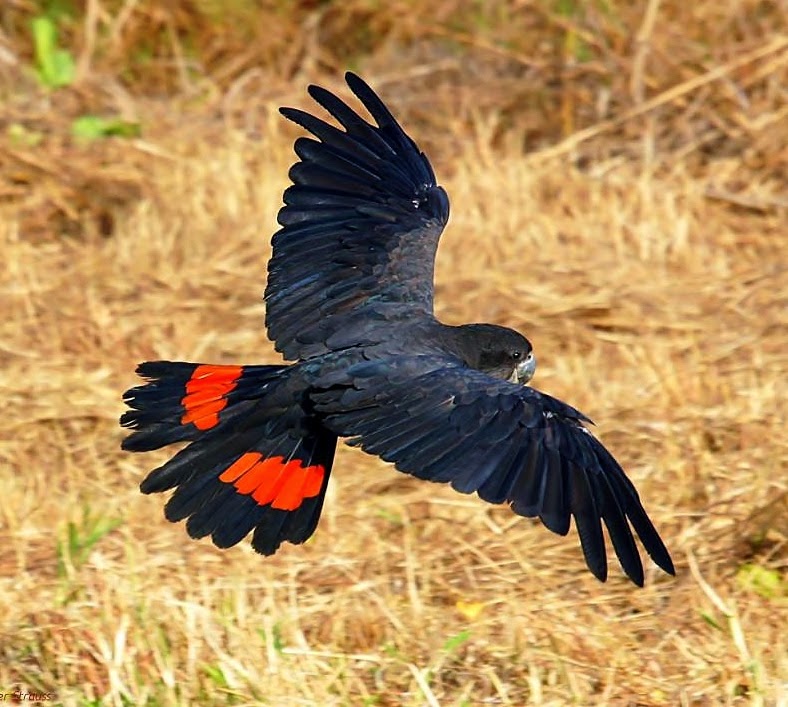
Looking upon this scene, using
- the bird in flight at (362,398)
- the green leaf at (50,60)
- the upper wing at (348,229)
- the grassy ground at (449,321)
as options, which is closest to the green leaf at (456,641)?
the grassy ground at (449,321)

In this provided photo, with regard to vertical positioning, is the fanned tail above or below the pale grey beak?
below

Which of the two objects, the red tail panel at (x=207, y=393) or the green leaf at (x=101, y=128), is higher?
the green leaf at (x=101, y=128)

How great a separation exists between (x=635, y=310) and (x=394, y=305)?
209cm

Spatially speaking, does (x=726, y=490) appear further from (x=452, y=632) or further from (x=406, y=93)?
(x=406, y=93)

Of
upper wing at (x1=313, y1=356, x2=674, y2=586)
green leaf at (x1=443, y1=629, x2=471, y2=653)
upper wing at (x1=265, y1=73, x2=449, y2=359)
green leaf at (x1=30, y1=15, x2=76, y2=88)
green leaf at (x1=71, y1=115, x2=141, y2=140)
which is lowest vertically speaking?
green leaf at (x1=443, y1=629, x2=471, y2=653)

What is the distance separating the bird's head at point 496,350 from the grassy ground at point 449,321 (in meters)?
0.58

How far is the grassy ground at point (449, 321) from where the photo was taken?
4086mm

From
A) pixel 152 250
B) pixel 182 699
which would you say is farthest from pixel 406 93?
pixel 182 699

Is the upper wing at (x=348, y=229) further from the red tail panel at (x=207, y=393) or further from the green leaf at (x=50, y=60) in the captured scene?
the green leaf at (x=50, y=60)

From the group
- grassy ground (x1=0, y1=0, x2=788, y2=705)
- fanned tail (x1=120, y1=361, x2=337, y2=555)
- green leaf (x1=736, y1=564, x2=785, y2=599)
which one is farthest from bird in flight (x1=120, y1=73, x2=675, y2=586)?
green leaf (x1=736, y1=564, x2=785, y2=599)

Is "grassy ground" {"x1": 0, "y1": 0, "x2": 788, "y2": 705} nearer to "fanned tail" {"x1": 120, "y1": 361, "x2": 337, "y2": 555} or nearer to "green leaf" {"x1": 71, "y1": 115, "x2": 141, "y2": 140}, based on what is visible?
"green leaf" {"x1": 71, "y1": 115, "x2": 141, "y2": 140}

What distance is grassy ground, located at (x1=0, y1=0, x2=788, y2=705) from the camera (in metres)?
4.09

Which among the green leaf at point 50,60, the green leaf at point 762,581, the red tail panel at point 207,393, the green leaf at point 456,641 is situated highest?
the green leaf at point 50,60

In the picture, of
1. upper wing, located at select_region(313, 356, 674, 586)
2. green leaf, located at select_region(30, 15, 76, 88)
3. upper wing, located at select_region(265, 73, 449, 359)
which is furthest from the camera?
green leaf, located at select_region(30, 15, 76, 88)
